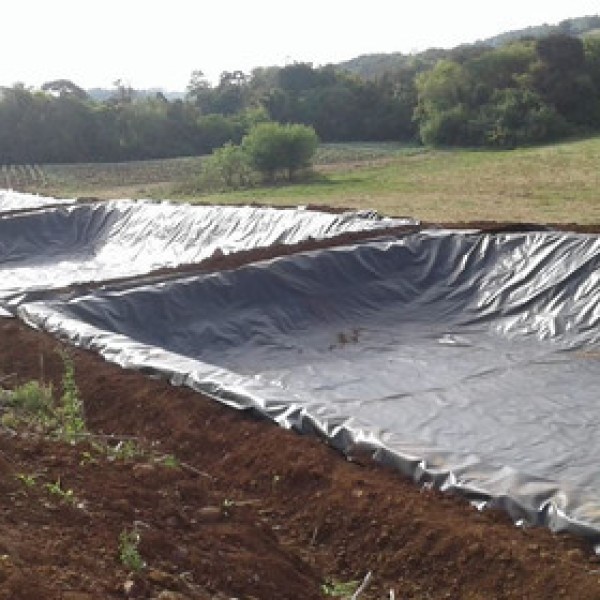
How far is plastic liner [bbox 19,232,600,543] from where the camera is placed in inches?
222

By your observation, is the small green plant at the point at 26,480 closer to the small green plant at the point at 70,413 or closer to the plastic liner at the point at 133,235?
the small green plant at the point at 70,413

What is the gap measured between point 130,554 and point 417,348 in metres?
5.99

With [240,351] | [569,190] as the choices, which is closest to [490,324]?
[240,351]

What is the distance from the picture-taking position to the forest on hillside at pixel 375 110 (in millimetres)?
44500

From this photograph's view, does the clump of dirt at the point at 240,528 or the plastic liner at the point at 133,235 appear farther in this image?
the plastic liner at the point at 133,235

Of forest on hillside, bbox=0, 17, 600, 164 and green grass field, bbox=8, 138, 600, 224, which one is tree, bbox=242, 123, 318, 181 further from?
forest on hillside, bbox=0, 17, 600, 164

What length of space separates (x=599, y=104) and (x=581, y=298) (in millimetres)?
39489

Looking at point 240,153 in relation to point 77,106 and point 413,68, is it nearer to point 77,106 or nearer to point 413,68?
point 77,106

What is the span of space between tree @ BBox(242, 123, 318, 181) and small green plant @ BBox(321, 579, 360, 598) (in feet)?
104

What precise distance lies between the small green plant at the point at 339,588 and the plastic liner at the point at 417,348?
91 cm

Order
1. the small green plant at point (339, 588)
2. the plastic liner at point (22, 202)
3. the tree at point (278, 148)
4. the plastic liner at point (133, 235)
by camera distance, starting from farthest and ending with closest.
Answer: the tree at point (278, 148), the plastic liner at point (22, 202), the plastic liner at point (133, 235), the small green plant at point (339, 588)

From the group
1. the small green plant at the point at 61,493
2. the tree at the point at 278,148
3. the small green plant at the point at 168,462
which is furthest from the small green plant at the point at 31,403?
the tree at the point at 278,148

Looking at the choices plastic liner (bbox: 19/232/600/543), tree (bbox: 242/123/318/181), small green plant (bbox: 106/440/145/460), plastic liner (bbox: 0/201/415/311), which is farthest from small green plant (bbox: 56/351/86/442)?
tree (bbox: 242/123/318/181)

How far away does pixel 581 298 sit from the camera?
9.75m
